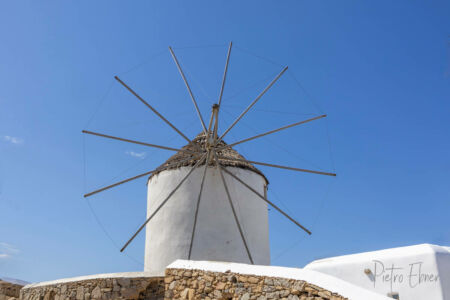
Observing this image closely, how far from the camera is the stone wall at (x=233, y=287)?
173 inches

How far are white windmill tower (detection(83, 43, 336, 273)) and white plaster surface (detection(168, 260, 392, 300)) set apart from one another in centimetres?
372

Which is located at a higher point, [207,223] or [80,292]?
[207,223]

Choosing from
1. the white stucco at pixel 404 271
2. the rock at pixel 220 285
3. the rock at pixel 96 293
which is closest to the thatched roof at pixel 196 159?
the white stucco at pixel 404 271

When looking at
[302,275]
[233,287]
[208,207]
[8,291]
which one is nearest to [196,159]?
[208,207]

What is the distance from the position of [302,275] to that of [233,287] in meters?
0.96

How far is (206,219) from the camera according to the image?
9820 millimetres

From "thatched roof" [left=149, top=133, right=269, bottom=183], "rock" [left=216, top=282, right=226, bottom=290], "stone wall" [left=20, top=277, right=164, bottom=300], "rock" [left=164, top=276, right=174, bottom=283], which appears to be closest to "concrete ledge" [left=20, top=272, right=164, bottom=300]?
"stone wall" [left=20, top=277, right=164, bottom=300]

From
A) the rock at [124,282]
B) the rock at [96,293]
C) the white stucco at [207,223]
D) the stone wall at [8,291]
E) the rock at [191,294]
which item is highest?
the white stucco at [207,223]

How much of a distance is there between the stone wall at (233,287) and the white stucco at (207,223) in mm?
3797

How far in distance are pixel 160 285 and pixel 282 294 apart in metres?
2.11

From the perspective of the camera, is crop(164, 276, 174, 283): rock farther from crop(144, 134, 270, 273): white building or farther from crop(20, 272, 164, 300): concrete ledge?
crop(144, 134, 270, 273): white building

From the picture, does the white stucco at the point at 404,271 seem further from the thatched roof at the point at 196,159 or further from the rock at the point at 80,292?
the rock at the point at 80,292

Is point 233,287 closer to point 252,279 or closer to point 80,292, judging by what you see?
point 252,279

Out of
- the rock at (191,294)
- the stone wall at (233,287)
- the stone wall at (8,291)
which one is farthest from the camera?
the stone wall at (8,291)
